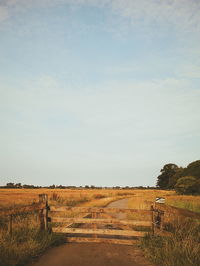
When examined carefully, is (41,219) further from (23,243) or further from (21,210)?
(23,243)

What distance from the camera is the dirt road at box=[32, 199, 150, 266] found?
643 cm

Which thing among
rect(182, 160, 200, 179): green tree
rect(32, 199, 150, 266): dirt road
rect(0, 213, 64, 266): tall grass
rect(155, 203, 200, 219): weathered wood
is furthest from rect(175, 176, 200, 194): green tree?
rect(0, 213, 64, 266): tall grass

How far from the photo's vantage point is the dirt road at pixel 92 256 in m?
6.43

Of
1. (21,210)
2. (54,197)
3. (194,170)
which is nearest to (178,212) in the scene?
(21,210)

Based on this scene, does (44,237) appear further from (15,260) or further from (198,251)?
(198,251)

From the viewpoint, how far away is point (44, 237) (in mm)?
8234

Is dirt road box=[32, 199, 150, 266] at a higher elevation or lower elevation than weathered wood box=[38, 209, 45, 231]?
lower

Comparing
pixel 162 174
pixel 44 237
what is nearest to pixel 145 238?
pixel 44 237

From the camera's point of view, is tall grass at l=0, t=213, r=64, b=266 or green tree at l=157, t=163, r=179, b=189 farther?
green tree at l=157, t=163, r=179, b=189

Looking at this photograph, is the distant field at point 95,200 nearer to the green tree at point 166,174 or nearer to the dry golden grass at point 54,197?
the dry golden grass at point 54,197

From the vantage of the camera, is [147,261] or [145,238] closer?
[147,261]

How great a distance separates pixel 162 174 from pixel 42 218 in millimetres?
78757

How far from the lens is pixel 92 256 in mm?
7086

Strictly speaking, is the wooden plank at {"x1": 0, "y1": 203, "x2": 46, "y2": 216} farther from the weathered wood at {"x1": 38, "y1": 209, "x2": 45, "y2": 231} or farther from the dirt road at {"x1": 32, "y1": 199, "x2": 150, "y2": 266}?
the dirt road at {"x1": 32, "y1": 199, "x2": 150, "y2": 266}
